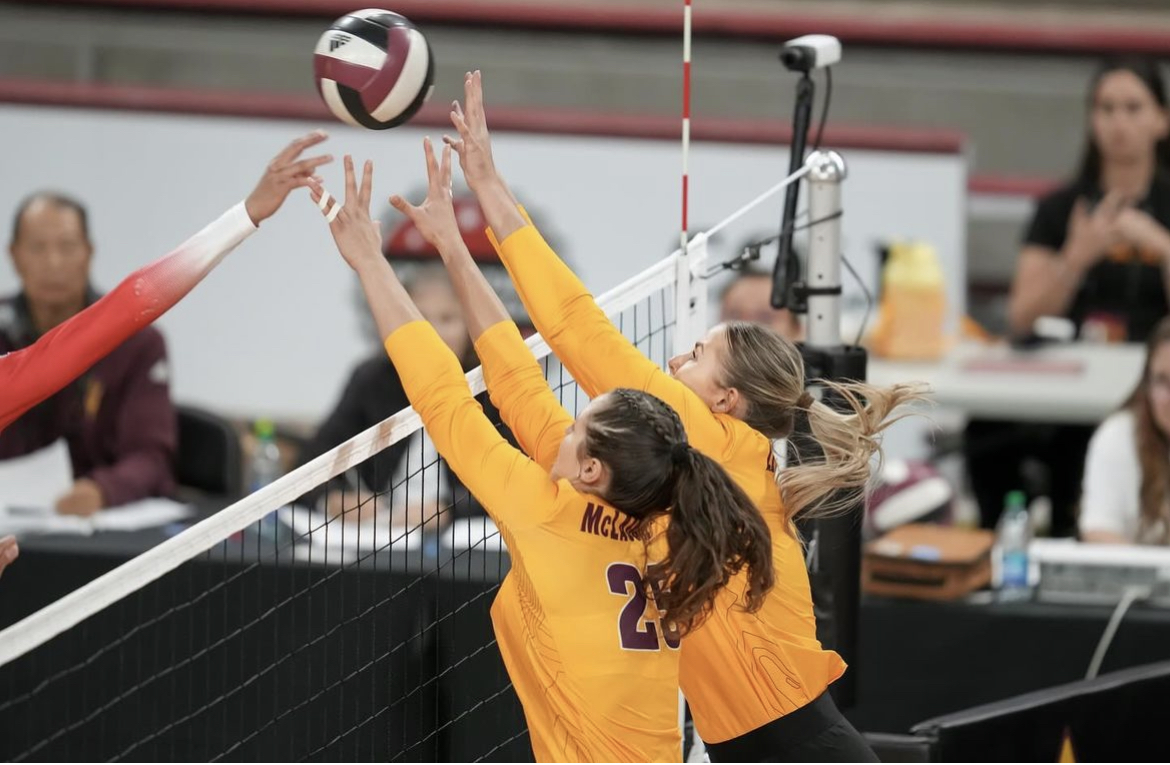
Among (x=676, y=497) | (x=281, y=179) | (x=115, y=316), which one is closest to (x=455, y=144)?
(x=281, y=179)

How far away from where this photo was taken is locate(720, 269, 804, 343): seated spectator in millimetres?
6062

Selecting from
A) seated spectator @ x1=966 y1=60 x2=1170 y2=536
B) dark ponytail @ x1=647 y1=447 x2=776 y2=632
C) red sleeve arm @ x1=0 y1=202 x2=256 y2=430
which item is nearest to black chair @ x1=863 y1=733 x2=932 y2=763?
dark ponytail @ x1=647 y1=447 x2=776 y2=632

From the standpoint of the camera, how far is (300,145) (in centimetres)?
383

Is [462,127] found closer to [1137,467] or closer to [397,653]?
[397,653]

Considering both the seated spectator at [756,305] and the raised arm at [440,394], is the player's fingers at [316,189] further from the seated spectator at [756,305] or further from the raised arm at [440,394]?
the seated spectator at [756,305]

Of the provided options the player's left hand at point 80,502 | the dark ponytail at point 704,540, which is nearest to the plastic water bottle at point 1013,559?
the dark ponytail at point 704,540

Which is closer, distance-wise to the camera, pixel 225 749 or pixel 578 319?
pixel 578 319

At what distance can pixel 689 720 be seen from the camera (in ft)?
15.3

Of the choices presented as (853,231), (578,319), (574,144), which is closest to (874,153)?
(853,231)

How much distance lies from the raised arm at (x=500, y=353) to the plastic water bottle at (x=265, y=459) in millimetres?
3045

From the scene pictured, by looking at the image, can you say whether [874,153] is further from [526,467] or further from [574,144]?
[526,467]

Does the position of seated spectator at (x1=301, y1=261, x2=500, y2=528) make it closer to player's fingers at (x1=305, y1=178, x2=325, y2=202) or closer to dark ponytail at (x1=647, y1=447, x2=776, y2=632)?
player's fingers at (x1=305, y1=178, x2=325, y2=202)

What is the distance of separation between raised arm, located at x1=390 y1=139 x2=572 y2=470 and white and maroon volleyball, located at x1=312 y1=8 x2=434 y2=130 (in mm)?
220

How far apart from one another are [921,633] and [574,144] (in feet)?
10.1
